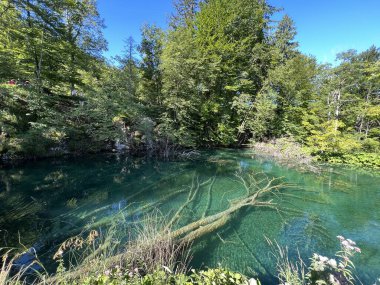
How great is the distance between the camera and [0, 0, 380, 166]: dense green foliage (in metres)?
13.4

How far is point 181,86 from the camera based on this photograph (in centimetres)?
1823

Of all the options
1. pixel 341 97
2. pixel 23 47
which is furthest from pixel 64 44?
pixel 341 97

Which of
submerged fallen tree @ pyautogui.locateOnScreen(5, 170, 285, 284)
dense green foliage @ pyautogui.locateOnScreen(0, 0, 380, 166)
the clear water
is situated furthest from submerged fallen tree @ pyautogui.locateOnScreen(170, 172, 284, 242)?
dense green foliage @ pyautogui.locateOnScreen(0, 0, 380, 166)

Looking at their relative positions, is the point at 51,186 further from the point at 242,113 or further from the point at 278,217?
the point at 242,113

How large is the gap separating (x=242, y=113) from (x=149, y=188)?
50.6 feet

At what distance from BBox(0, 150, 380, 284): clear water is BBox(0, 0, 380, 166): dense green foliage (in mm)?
3312

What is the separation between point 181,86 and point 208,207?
12589mm

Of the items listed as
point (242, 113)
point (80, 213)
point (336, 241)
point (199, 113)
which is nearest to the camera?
point (336, 241)

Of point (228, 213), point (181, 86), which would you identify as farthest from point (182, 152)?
point (228, 213)

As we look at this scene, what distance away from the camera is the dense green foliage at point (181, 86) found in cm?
1338

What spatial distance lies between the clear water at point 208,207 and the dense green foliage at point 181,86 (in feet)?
10.9

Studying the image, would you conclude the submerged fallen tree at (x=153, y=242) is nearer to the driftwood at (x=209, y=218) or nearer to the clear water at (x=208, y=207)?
the driftwood at (x=209, y=218)

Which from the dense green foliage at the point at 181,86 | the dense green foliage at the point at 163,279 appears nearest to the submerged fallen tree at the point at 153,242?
the dense green foliage at the point at 163,279

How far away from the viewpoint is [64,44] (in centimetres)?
1513
